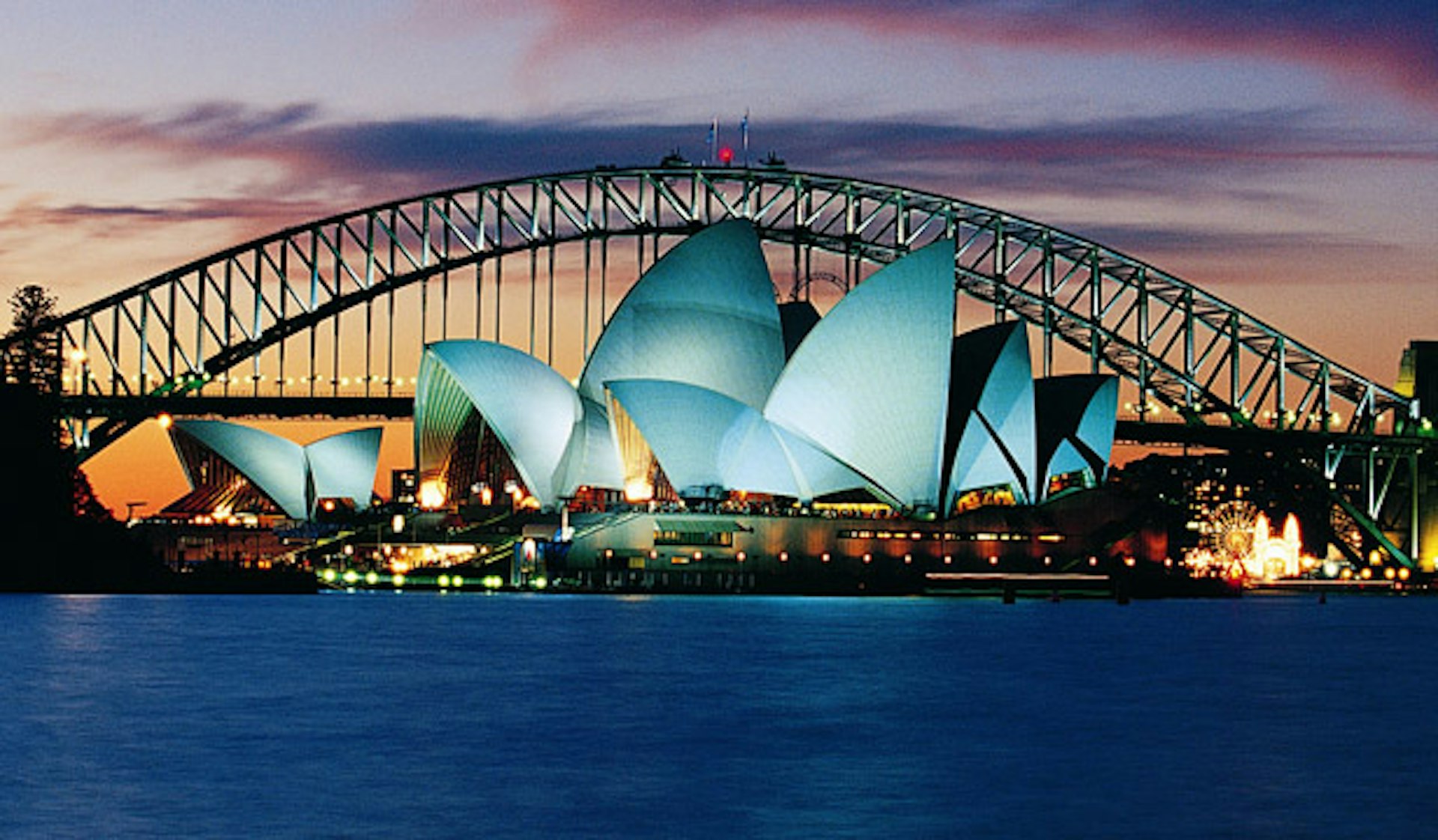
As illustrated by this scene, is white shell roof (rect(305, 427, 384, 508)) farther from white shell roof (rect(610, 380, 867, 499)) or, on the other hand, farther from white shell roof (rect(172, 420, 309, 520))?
white shell roof (rect(610, 380, 867, 499))

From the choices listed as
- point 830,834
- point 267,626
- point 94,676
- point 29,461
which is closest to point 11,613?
point 267,626

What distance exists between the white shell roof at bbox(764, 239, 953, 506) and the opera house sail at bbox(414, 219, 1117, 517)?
8cm

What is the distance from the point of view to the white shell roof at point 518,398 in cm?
11450

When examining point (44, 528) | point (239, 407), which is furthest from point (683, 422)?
point (239, 407)

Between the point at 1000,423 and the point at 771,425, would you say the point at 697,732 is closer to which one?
the point at 771,425

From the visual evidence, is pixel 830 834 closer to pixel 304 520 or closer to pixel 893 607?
pixel 893 607

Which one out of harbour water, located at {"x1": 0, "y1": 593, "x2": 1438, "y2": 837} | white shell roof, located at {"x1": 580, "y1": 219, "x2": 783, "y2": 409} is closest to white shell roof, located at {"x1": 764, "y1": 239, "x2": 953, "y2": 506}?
white shell roof, located at {"x1": 580, "y1": 219, "x2": 783, "y2": 409}

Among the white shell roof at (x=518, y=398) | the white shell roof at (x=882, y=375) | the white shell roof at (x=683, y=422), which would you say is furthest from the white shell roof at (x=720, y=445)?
the white shell roof at (x=518, y=398)

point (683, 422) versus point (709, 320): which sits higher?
point (709, 320)

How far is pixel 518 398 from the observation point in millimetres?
114938

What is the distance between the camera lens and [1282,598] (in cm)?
12912

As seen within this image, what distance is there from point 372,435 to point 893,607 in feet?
198

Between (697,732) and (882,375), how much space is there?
201 ft

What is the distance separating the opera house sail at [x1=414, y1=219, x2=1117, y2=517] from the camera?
9975 centimetres
